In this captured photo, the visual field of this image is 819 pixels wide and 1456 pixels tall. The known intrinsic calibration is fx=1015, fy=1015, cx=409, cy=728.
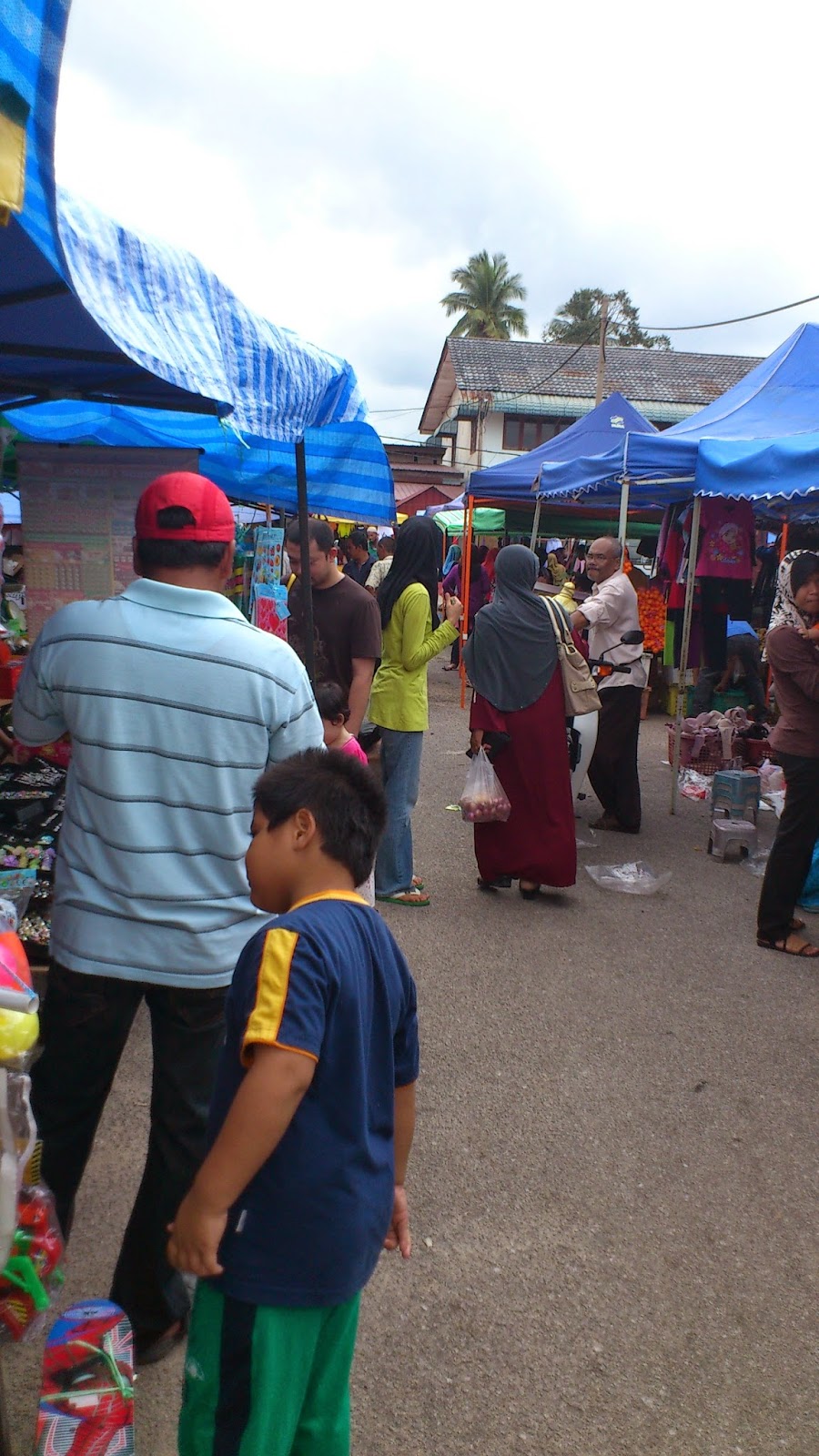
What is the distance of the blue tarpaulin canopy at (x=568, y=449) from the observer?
10992mm

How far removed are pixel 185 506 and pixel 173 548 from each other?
9 cm

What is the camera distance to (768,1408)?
2.37 metres

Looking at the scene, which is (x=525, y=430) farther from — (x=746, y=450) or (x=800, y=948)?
(x=800, y=948)

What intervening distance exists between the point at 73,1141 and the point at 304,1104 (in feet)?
3.06

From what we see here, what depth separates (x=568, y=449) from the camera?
11469 mm

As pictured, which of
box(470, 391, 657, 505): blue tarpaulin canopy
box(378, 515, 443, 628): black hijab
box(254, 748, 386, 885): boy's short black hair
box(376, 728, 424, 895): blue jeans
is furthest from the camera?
box(470, 391, 657, 505): blue tarpaulin canopy

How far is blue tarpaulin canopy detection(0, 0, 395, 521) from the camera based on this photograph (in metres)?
1.44

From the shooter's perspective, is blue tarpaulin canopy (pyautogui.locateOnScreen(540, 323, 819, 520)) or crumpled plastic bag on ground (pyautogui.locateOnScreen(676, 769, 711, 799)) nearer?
blue tarpaulin canopy (pyautogui.locateOnScreen(540, 323, 819, 520))

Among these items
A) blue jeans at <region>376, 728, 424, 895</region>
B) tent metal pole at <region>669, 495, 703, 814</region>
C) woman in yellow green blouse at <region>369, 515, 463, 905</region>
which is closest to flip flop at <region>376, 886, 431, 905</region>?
blue jeans at <region>376, 728, 424, 895</region>

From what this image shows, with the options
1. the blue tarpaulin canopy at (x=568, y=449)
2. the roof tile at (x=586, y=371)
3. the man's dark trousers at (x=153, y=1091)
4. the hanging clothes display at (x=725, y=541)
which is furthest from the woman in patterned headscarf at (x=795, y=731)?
the roof tile at (x=586, y=371)

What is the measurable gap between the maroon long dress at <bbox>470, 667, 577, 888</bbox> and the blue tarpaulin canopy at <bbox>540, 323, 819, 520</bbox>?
1.86 meters

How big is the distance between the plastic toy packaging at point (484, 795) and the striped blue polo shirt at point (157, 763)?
11.6ft

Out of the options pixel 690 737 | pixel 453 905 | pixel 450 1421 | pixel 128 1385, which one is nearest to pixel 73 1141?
pixel 128 1385

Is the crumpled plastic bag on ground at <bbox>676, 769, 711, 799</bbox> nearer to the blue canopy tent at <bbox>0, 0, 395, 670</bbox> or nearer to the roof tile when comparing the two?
the blue canopy tent at <bbox>0, 0, 395, 670</bbox>
